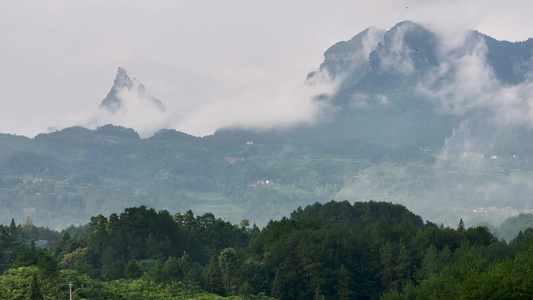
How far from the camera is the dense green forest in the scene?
289 feet

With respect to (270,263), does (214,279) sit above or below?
below

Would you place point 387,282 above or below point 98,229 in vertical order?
below

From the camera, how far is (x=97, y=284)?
9225 cm

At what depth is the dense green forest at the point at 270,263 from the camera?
88000 mm

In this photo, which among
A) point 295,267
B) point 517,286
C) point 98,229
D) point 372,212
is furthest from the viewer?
point 372,212

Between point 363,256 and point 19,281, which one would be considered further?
point 363,256

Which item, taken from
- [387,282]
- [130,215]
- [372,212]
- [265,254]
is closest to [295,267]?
[265,254]

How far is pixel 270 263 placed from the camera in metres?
120

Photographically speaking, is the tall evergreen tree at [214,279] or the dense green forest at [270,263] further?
the tall evergreen tree at [214,279]

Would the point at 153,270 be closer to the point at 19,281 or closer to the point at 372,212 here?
the point at 19,281

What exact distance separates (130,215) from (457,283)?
68.5 meters

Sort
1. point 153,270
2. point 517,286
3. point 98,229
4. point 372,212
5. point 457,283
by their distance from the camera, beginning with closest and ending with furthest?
point 517,286 < point 457,283 < point 153,270 < point 98,229 < point 372,212

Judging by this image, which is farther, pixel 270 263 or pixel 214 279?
pixel 270 263

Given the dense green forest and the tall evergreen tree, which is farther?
the tall evergreen tree
